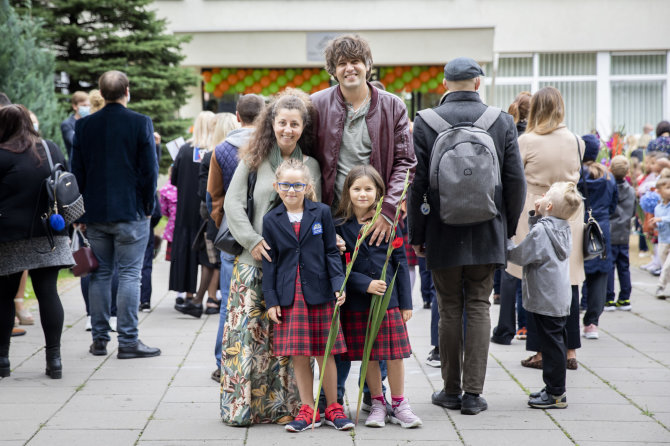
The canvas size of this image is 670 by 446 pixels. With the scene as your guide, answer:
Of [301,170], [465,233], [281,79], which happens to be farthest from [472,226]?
[281,79]

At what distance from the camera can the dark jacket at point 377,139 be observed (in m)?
4.91

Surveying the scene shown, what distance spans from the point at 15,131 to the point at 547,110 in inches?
154

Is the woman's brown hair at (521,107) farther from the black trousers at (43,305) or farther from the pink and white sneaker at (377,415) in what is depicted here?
the black trousers at (43,305)

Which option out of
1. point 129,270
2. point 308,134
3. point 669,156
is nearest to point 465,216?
point 308,134

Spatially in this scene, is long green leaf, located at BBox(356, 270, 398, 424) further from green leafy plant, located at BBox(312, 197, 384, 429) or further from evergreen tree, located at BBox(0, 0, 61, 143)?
evergreen tree, located at BBox(0, 0, 61, 143)

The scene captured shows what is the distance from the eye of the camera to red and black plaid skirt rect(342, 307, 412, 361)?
4.81m

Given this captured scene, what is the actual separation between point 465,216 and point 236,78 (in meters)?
18.8

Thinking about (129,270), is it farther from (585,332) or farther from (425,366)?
(585,332)

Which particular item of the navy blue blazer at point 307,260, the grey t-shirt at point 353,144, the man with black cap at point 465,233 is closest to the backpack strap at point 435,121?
the man with black cap at point 465,233

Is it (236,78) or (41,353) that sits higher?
(236,78)

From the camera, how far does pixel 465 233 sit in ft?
16.5

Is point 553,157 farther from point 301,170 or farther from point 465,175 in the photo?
point 301,170

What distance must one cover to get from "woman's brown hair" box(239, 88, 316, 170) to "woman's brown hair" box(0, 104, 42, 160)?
2.00m

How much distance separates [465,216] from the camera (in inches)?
192
